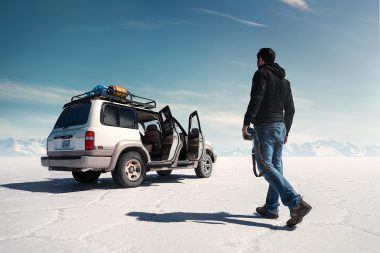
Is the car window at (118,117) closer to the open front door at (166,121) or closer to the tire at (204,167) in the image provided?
the open front door at (166,121)

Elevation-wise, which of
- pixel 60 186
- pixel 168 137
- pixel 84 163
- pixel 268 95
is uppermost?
pixel 268 95

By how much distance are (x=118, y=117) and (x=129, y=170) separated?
3.63 ft

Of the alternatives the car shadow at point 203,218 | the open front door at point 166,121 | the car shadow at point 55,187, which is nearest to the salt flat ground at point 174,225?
the car shadow at point 203,218

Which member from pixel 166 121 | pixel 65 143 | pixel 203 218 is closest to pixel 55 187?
pixel 65 143

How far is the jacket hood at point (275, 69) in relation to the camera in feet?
12.2

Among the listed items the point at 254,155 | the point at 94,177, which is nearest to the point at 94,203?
the point at 254,155

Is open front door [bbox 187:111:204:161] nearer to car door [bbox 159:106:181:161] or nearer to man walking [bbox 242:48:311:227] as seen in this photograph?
car door [bbox 159:106:181:161]

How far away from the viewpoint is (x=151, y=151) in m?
8.23

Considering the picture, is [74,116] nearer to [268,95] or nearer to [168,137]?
[168,137]

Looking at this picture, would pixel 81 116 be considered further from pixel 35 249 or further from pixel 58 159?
pixel 35 249

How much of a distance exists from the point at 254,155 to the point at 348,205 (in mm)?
2155

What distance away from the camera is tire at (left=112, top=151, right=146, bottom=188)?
252 inches

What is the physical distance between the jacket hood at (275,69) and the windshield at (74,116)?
150 inches

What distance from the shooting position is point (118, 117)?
6641 mm
